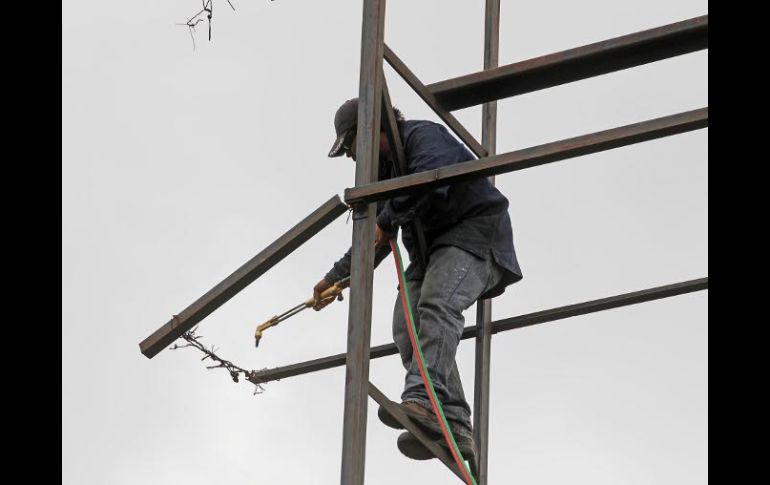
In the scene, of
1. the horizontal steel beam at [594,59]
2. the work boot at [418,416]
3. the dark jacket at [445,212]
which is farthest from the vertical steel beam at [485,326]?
the horizontal steel beam at [594,59]

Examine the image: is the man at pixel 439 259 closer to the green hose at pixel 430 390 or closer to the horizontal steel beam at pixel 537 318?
the green hose at pixel 430 390

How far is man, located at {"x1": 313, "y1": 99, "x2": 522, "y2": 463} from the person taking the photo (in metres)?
7.70

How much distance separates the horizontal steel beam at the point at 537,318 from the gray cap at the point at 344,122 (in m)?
0.97

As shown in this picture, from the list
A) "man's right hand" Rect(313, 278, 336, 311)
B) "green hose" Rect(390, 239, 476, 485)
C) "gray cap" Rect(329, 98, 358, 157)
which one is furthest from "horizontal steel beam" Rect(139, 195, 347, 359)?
"gray cap" Rect(329, 98, 358, 157)

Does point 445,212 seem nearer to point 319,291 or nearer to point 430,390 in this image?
point 319,291

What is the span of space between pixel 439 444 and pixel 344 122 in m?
1.66

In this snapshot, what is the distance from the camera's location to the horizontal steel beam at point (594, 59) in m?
7.12

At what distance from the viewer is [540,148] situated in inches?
262

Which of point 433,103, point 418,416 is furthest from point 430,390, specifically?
point 433,103

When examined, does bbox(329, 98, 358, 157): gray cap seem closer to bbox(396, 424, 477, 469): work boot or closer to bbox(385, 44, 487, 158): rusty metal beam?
bbox(385, 44, 487, 158): rusty metal beam
